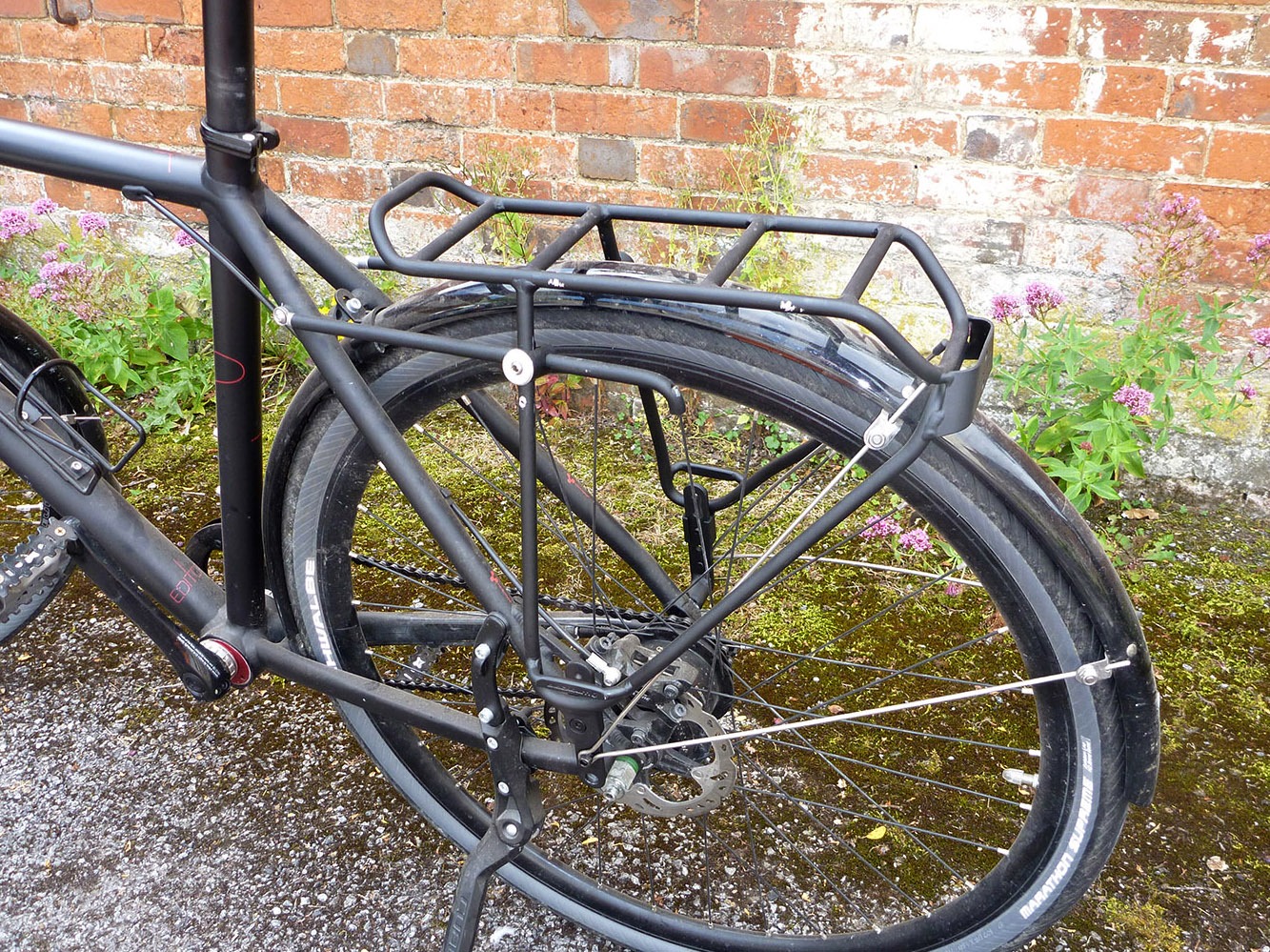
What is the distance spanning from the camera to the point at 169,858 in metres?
1.69

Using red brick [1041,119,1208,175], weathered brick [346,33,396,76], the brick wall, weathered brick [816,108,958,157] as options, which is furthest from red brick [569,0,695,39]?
red brick [1041,119,1208,175]

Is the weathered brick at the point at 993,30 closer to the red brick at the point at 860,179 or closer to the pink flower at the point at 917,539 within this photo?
the red brick at the point at 860,179

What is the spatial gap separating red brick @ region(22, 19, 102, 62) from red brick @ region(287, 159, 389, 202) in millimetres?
707

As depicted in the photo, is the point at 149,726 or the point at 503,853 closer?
the point at 503,853

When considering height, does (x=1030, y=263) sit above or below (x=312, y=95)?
below

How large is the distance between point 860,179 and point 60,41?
2.45 m

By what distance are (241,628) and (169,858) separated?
498mm

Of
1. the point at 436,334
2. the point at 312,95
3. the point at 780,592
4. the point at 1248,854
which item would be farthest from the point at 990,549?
the point at 312,95

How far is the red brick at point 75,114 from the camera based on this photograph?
316cm

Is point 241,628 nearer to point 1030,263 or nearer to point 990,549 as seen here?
point 990,549

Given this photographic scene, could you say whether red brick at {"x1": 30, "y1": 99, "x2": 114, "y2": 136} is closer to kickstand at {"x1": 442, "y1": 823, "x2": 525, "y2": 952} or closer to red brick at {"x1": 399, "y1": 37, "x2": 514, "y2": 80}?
red brick at {"x1": 399, "y1": 37, "x2": 514, "y2": 80}

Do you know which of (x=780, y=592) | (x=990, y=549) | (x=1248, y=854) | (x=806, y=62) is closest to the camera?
(x=990, y=549)

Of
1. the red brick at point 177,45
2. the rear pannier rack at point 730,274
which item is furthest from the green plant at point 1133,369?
the red brick at point 177,45

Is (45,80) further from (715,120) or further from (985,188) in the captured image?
(985,188)
